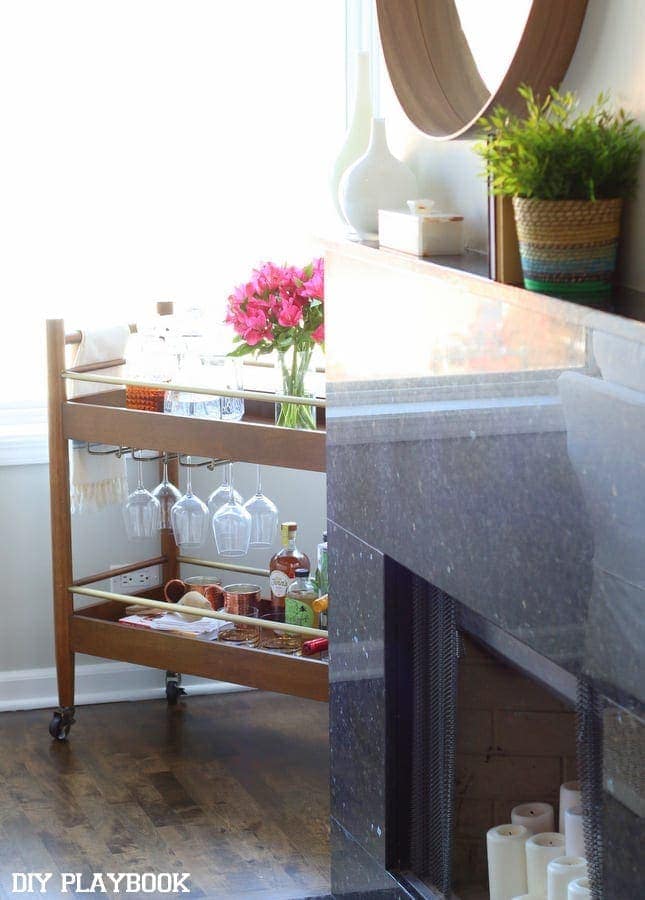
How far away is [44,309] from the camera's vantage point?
11.3 feet

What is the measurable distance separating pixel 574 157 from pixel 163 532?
222 centimetres

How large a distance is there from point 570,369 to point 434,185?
0.87m

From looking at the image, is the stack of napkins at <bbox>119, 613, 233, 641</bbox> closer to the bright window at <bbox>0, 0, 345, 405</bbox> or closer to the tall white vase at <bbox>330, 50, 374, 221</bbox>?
the bright window at <bbox>0, 0, 345, 405</bbox>

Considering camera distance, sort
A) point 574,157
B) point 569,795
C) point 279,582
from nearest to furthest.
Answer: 1. point 574,157
2. point 569,795
3. point 279,582

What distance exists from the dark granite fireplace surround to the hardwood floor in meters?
0.35

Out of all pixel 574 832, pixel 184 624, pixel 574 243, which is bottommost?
pixel 184 624

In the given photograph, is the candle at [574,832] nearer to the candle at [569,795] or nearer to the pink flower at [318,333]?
the candle at [569,795]

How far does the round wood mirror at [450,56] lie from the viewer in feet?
6.05

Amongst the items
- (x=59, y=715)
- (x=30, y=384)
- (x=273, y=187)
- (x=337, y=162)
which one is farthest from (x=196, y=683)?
(x=337, y=162)

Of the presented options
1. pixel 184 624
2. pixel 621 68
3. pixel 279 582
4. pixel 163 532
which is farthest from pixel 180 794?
pixel 621 68

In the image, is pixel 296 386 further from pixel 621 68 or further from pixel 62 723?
pixel 621 68

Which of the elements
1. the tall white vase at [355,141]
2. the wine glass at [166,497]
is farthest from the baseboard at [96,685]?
the tall white vase at [355,141]

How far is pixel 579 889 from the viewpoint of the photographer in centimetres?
162

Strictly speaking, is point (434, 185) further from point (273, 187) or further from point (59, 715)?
point (59, 715)
